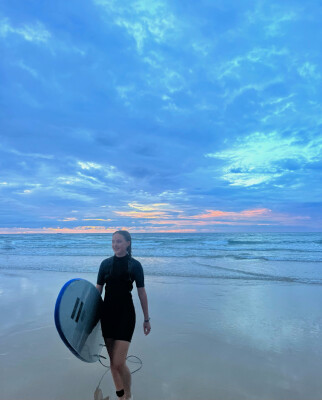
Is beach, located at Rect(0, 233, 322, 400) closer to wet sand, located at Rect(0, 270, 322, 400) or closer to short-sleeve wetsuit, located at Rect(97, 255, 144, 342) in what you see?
wet sand, located at Rect(0, 270, 322, 400)

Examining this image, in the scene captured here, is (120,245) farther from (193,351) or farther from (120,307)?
(193,351)

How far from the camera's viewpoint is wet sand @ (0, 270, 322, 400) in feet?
11.0

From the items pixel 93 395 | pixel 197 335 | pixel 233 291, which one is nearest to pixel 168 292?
pixel 233 291

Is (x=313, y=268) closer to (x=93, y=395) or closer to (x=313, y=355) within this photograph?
(x=313, y=355)

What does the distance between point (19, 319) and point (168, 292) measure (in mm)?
3868

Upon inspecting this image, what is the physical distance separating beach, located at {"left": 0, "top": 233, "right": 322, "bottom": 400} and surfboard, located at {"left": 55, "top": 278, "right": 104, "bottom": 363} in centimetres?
74

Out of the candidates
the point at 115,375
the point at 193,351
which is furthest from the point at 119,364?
the point at 193,351

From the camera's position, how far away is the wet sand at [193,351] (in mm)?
3363

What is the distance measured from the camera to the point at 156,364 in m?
3.98

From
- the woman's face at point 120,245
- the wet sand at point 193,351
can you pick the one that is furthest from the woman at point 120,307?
the wet sand at point 193,351

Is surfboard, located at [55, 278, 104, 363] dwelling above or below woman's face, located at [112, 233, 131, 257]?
below

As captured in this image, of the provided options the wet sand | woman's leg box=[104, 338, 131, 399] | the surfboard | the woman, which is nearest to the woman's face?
the woman

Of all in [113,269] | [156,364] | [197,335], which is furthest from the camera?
[197,335]

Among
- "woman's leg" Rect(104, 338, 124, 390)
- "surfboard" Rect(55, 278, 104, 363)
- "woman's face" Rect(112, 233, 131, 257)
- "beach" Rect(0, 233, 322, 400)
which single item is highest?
"woman's face" Rect(112, 233, 131, 257)
